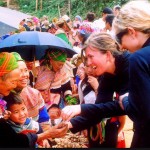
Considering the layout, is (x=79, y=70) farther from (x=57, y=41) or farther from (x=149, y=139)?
(x=149, y=139)

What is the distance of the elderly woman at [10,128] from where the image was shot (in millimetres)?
2045

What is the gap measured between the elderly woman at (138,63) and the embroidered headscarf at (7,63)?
588mm

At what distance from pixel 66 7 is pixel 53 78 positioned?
613 inches

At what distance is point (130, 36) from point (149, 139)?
0.55 metres

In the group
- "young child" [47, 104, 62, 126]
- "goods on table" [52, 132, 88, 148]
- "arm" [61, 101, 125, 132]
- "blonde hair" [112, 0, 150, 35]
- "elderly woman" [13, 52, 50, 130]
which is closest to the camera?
"blonde hair" [112, 0, 150, 35]

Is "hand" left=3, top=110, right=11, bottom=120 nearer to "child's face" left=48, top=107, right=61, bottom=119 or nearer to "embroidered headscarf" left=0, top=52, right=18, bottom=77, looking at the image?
"embroidered headscarf" left=0, top=52, right=18, bottom=77

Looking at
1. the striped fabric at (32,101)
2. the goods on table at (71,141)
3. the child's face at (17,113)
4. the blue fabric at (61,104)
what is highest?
the child's face at (17,113)

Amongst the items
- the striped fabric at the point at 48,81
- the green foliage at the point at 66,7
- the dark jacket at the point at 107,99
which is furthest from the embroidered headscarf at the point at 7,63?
the green foliage at the point at 66,7

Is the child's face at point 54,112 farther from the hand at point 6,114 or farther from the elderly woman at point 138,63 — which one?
the elderly woman at point 138,63

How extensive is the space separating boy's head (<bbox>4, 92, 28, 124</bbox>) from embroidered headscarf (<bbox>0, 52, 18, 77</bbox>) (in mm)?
160

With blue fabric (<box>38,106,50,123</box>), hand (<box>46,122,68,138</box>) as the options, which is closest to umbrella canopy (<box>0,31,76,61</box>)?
blue fabric (<box>38,106,50,123</box>)

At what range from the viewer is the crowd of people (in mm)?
1803

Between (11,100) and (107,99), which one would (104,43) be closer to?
(107,99)

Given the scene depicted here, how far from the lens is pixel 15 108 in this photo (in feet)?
7.88
